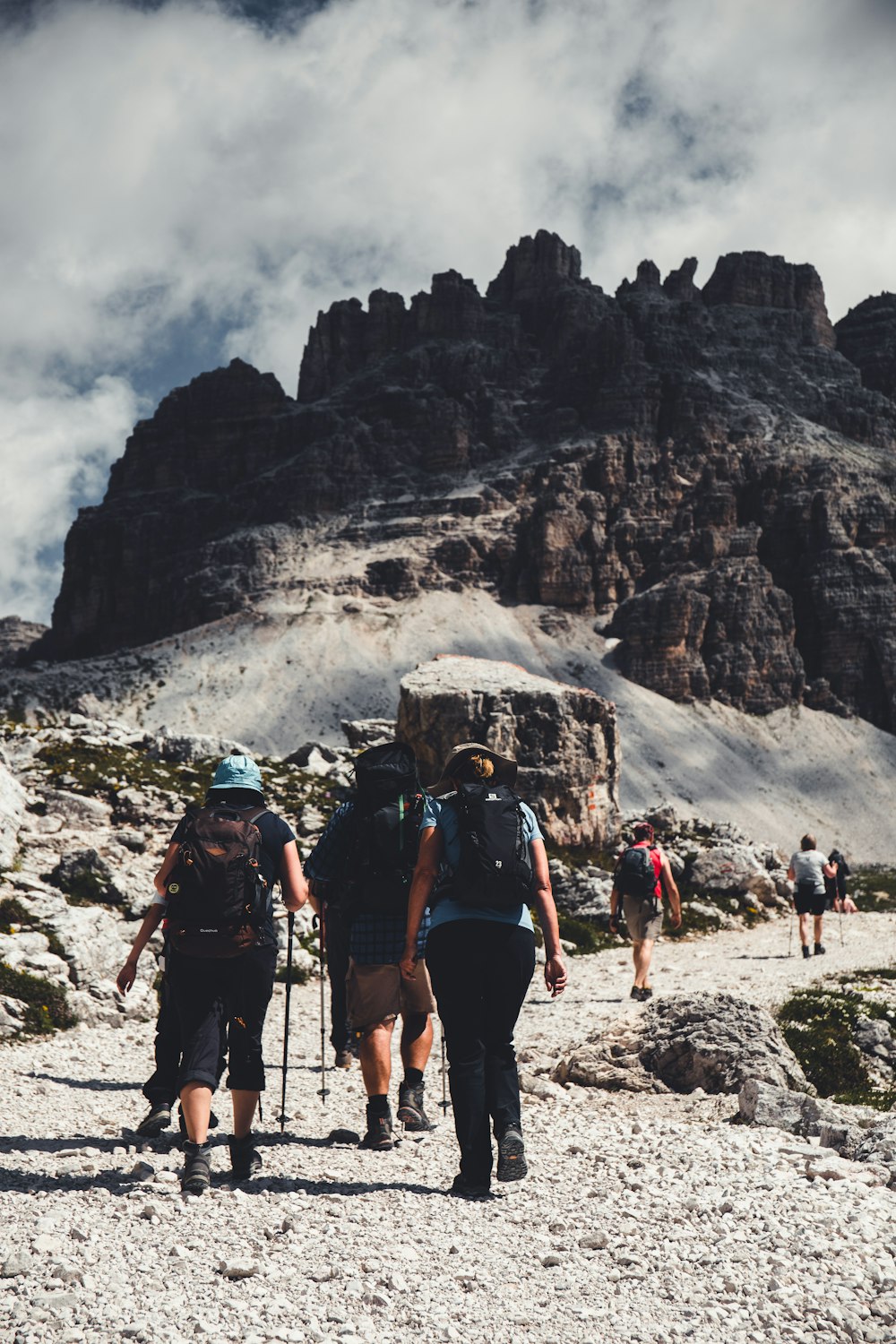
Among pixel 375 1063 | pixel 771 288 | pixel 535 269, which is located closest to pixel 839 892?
pixel 375 1063

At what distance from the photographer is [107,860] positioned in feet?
57.6

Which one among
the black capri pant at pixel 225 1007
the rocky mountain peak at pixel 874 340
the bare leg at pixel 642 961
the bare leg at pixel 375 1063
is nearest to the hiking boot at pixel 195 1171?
the black capri pant at pixel 225 1007

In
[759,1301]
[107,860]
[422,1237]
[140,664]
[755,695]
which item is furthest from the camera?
[755,695]

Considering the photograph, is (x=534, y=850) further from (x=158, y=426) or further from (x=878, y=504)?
(x=158, y=426)

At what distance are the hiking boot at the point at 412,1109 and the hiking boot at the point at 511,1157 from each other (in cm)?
159

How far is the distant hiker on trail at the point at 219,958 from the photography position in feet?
20.9

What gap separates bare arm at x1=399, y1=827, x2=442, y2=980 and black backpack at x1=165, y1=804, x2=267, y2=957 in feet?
3.11

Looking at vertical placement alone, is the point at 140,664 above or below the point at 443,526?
below

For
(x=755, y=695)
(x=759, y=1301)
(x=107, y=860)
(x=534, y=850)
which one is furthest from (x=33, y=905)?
(x=755, y=695)

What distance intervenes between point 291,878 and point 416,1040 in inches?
96.3

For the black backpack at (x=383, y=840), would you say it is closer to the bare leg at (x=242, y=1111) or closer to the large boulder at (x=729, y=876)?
the bare leg at (x=242, y=1111)

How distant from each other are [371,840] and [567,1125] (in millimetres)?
2647

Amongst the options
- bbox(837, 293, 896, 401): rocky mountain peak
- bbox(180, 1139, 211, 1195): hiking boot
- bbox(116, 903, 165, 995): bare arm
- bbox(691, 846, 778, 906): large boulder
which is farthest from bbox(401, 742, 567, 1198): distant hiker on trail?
bbox(837, 293, 896, 401): rocky mountain peak

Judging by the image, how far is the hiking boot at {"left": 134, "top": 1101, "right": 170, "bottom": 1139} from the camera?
753cm
